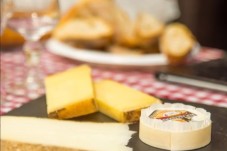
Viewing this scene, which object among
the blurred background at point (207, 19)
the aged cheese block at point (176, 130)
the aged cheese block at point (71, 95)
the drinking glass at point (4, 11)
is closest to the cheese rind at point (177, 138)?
the aged cheese block at point (176, 130)

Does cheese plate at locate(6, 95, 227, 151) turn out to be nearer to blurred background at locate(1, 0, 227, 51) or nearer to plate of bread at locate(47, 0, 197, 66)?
plate of bread at locate(47, 0, 197, 66)

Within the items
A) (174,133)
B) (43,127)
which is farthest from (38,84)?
(174,133)

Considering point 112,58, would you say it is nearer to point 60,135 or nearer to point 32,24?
point 32,24

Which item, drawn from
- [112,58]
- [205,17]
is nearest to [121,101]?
[112,58]

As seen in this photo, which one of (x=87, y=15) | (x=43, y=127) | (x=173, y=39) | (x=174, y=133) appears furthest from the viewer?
(x=87, y=15)

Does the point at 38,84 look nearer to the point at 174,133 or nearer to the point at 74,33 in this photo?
the point at 74,33

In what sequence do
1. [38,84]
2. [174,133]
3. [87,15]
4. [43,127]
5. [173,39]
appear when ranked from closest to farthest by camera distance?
1. [174,133]
2. [43,127]
3. [38,84]
4. [173,39]
5. [87,15]

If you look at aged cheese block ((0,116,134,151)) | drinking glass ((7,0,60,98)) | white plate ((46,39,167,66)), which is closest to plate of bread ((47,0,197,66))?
white plate ((46,39,167,66))
